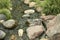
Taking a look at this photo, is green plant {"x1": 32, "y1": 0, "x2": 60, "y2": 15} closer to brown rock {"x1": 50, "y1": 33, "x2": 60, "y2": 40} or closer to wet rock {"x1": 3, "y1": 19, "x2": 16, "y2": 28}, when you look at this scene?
wet rock {"x1": 3, "y1": 19, "x2": 16, "y2": 28}

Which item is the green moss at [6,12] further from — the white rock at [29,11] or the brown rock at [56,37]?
the brown rock at [56,37]

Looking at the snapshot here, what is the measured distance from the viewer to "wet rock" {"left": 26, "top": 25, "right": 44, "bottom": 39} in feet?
10.3

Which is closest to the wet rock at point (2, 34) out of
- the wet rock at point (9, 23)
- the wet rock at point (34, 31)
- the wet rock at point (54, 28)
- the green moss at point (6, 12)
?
the wet rock at point (9, 23)

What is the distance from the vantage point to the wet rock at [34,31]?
3152 millimetres

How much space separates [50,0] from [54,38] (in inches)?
43.2

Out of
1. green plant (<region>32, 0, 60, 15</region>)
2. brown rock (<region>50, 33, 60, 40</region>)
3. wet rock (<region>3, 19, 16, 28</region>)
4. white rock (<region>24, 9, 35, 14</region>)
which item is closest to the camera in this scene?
brown rock (<region>50, 33, 60, 40</region>)

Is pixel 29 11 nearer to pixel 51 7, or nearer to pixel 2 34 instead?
pixel 51 7

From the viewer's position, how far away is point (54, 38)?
2.80 meters

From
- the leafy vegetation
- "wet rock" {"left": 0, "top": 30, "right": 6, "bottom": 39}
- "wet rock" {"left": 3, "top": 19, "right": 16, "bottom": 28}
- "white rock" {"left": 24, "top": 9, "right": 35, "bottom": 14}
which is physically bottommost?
"wet rock" {"left": 0, "top": 30, "right": 6, "bottom": 39}

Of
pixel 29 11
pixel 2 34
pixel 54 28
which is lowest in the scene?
pixel 2 34

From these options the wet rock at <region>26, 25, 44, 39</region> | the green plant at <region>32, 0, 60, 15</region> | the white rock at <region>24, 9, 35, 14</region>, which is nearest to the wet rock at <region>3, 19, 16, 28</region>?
the wet rock at <region>26, 25, 44, 39</region>

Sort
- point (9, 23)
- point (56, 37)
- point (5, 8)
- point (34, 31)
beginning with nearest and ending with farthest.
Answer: point (56, 37), point (34, 31), point (9, 23), point (5, 8)

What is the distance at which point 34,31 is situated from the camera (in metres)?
3.18

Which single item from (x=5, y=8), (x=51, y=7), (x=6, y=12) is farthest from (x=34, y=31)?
Answer: (x=5, y=8)
